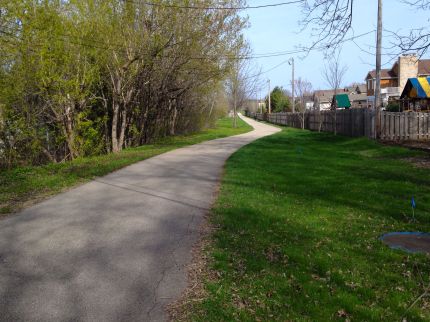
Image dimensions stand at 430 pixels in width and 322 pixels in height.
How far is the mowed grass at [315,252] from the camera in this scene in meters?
4.08

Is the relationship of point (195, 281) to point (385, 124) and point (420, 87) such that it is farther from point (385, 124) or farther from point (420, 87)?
point (420, 87)

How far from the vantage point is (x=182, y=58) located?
21938mm

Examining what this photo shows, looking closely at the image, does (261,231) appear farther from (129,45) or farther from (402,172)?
(129,45)

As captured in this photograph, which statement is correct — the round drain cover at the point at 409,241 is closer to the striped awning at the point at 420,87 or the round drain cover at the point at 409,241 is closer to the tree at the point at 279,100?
the striped awning at the point at 420,87

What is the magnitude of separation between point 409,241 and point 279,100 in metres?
81.4

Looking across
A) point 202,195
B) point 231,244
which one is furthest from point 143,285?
point 202,195

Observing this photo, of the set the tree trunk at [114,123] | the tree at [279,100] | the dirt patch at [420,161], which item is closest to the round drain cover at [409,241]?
the dirt patch at [420,161]

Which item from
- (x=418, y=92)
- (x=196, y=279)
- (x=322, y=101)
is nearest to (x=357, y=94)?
(x=322, y=101)

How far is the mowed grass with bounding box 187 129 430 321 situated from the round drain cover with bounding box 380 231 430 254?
17 centimetres

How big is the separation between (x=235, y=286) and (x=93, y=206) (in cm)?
450

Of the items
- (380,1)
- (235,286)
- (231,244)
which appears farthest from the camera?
(380,1)

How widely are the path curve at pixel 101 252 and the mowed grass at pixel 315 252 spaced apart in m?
0.50

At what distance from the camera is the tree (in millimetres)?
82438

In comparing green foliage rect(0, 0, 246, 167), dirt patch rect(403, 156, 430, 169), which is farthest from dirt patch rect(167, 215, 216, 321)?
green foliage rect(0, 0, 246, 167)
